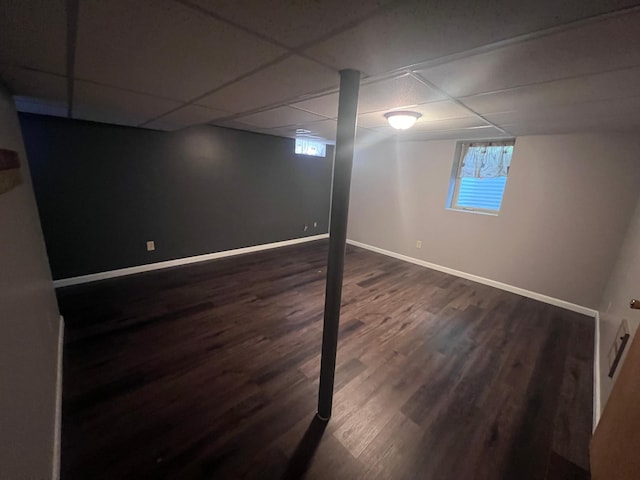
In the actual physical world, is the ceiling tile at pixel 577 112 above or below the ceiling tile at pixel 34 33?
above

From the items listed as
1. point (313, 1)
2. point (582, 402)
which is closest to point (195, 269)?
point (313, 1)

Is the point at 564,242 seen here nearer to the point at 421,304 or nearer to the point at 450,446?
the point at 421,304

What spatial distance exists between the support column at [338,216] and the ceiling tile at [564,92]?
0.99 meters

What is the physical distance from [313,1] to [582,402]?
2892mm

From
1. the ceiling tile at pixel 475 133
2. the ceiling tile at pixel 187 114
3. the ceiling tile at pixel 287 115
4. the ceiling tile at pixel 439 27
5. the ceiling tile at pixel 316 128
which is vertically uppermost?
the ceiling tile at pixel 475 133

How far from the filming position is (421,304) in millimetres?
3139

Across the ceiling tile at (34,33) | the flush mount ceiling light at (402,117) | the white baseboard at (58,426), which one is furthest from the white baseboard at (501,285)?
the ceiling tile at (34,33)

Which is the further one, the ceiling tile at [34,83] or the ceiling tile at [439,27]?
the ceiling tile at [34,83]

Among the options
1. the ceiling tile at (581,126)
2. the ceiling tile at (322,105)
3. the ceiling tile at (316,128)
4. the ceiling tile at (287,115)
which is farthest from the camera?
the ceiling tile at (316,128)

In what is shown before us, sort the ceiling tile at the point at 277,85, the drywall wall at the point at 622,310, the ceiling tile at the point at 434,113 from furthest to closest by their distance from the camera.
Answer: the ceiling tile at the point at 434,113 < the drywall wall at the point at 622,310 < the ceiling tile at the point at 277,85

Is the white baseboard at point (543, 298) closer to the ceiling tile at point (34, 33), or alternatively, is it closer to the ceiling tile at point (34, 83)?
the ceiling tile at point (34, 33)

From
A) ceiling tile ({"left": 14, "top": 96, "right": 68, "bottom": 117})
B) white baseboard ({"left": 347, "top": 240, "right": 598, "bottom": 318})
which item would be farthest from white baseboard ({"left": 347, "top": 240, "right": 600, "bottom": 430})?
ceiling tile ({"left": 14, "top": 96, "right": 68, "bottom": 117})

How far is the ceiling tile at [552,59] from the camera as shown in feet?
2.81

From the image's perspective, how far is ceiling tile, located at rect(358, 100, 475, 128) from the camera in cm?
193
